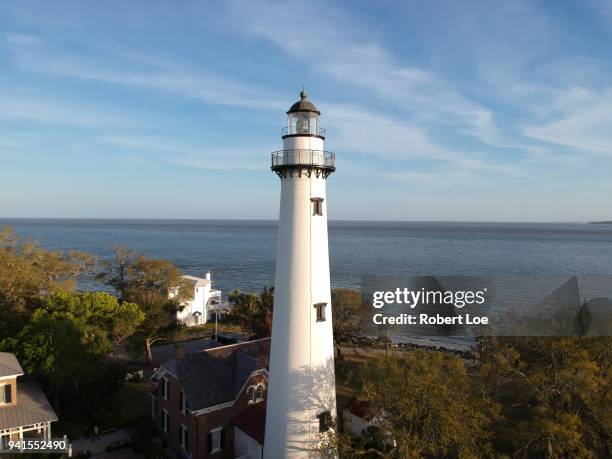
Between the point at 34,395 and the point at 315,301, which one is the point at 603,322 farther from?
the point at 34,395

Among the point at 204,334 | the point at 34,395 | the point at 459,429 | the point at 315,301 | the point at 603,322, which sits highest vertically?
the point at 315,301

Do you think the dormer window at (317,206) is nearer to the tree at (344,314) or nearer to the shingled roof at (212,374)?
the shingled roof at (212,374)

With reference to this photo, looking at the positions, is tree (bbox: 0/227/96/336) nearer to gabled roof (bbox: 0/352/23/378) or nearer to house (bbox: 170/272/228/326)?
gabled roof (bbox: 0/352/23/378)

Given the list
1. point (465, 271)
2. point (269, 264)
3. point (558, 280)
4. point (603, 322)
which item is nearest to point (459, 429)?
point (603, 322)

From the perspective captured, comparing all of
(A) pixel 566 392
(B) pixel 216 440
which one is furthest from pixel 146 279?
(A) pixel 566 392

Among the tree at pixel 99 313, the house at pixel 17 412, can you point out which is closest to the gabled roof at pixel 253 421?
the house at pixel 17 412
